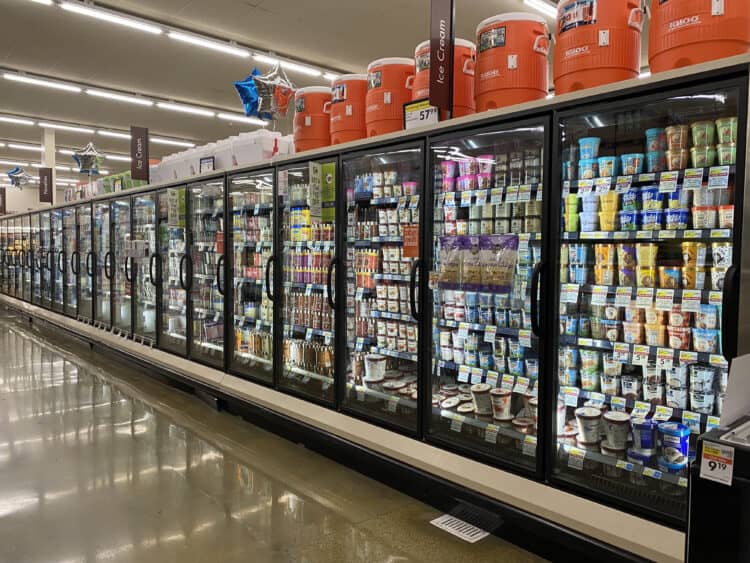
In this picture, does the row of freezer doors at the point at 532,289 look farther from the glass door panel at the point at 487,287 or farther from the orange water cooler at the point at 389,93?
the orange water cooler at the point at 389,93

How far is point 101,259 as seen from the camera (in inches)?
318

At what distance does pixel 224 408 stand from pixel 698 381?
3659 millimetres

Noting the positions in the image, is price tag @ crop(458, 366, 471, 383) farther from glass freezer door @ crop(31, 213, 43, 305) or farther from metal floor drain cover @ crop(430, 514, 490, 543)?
glass freezer door @ crop(31, 213, 43, 305)

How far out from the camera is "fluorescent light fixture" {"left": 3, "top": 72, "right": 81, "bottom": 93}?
10344 mm

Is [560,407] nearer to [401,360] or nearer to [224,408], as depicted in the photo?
[401,360]

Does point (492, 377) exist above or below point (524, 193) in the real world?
below

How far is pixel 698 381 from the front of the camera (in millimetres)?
2406

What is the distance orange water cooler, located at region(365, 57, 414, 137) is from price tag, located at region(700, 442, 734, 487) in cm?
255

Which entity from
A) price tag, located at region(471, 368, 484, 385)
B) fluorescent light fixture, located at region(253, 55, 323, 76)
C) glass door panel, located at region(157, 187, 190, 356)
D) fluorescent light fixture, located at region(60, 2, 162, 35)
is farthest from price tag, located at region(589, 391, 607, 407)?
fluorescent light fixture, located at region(253, 55, 323, 76)

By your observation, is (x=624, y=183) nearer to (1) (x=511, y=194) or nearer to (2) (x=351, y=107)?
(1) (x=511, y=194)

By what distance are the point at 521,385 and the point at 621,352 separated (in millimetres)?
558

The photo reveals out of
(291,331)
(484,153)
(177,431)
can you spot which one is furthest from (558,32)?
(177,431)

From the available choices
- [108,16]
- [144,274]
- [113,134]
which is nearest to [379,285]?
[144,274]

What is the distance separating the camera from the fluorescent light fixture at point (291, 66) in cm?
954
